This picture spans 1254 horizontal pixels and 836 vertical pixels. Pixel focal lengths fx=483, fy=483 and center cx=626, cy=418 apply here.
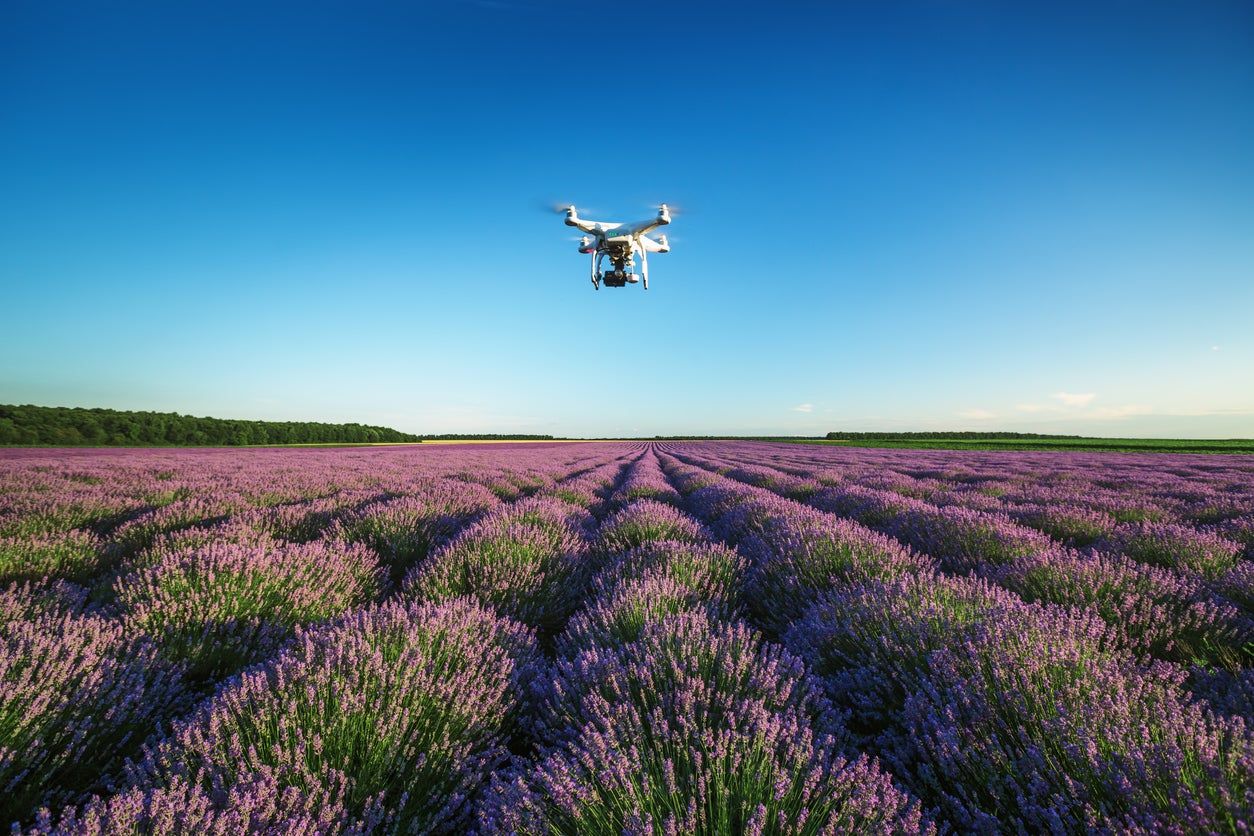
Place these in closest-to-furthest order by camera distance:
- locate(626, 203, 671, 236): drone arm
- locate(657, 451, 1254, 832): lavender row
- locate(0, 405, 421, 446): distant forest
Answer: locate(657, 451, 1254, 832): lavender row, locate(626, 203, 671, 236): drone arm, locate(0, 405, 421, 446): distant forest

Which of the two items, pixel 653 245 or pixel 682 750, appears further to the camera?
pixel 653 245

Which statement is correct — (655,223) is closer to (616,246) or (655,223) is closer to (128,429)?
(616,246)

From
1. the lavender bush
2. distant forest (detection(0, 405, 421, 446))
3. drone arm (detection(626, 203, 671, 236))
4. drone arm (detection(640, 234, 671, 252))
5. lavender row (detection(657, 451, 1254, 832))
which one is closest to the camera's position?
lavender row (detection(657, 451, 1254, 832))

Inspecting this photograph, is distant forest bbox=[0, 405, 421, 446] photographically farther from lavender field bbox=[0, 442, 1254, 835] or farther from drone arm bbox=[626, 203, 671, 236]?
lavender field bbox=[0, 442, 1254, 835]

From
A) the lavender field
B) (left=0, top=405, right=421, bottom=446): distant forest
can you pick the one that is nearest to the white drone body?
the lavender field

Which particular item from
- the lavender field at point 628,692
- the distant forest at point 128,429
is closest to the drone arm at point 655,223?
the lavender field at point 628,692

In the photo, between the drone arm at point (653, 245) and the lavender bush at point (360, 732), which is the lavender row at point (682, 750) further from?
the drone arm at point (653, 245)

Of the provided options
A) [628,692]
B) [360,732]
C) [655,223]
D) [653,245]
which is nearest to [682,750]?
[628,692]
